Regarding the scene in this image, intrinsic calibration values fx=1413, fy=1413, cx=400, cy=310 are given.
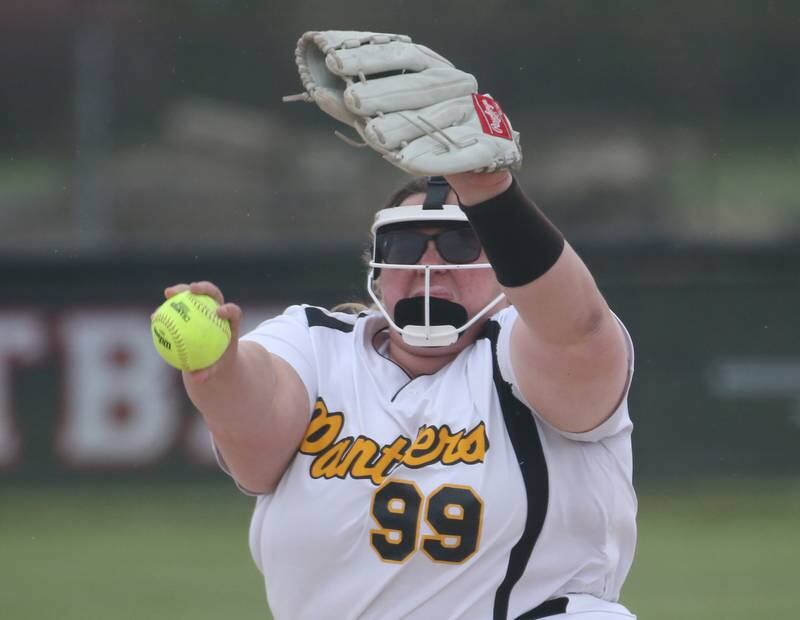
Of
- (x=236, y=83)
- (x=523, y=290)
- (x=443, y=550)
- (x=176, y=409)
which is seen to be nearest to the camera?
(x=523, y=290)

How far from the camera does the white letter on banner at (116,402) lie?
24.9ft

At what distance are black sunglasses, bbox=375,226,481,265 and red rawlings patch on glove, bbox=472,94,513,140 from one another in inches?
19.0

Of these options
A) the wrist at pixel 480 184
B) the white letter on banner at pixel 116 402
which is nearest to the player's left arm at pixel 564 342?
the wrist at pixel 480 184

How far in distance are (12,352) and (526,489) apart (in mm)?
5509

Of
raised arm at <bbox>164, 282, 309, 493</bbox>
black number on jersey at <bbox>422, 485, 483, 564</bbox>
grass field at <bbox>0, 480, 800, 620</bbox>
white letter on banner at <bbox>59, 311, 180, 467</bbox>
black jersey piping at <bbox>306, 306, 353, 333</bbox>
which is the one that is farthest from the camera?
white letter on banner at <bbox>59, 311, 180, 467</bbox>

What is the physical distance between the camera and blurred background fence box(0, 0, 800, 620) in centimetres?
760

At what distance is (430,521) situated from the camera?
271 centimetres

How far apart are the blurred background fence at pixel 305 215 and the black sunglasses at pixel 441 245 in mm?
4026

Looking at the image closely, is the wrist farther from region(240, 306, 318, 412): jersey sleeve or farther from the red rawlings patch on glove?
region(240, 306, 318, 412): jersey sleeve

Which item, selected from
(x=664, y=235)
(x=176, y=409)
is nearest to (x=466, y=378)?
(x=176, y=409)

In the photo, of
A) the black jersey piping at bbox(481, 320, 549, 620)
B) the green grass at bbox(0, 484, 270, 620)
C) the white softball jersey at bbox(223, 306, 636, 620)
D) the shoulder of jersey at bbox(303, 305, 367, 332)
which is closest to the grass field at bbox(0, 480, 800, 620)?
the green grass at bbox(0, 484, 270, 620)

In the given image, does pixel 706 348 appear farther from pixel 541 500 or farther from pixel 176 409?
pixel 541 500

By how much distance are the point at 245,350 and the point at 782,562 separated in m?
4.36

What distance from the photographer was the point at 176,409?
7.59 metres
